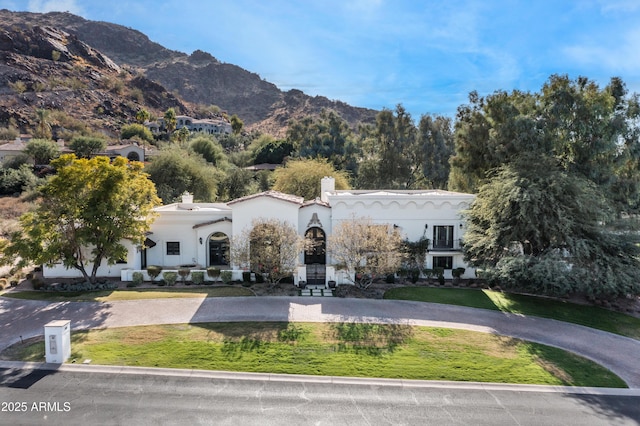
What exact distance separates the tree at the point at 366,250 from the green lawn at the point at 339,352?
481 centimetres

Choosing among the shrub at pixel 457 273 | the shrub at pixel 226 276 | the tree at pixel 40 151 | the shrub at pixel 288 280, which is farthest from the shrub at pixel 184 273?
the tree at pixel 40 151

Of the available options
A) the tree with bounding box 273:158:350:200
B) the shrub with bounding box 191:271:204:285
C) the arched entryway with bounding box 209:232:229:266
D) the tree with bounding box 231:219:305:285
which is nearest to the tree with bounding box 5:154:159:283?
the shrub with bounding box 191:271:204:285

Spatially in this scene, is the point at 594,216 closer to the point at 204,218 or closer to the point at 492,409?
the point at 492,409

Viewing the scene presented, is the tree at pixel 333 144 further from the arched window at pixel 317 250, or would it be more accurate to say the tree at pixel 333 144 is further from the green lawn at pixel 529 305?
the green lawn at pixel 529 305

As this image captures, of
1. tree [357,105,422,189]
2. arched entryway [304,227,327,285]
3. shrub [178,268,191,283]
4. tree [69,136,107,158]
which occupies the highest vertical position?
tree [69,136,107,158]

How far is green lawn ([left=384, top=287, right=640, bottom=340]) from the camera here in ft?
66.7

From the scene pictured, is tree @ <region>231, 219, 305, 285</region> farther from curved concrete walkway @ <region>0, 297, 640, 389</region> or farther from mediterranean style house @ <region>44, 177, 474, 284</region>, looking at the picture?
mediterranean style house @ <region>44, 177, 474, 284</region>

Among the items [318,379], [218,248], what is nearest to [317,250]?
[218,248]

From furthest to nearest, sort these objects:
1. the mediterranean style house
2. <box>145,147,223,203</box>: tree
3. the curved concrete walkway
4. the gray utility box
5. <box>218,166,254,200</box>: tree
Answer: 1. <box>218,166,254,200</box>: tree
2. <box>145,147,223,203</box>: tree
3. the mediterranean style house
4. the curved concrete walkway
5. the gray utility box

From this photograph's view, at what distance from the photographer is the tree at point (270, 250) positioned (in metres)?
22.5

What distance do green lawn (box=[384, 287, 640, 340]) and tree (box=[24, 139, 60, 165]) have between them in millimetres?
62267

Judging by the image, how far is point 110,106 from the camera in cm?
11812

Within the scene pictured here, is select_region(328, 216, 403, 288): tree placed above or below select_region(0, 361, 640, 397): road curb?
above

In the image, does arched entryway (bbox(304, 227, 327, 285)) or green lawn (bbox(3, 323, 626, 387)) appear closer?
green lawn (bbox(3, 323, 626, 387))
